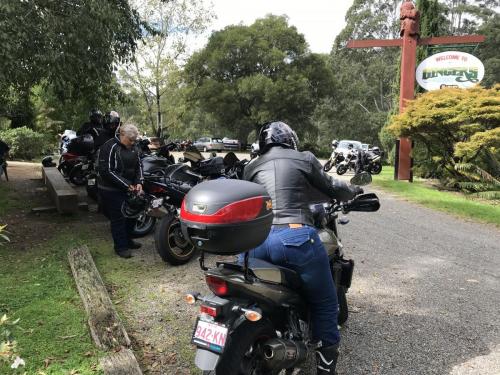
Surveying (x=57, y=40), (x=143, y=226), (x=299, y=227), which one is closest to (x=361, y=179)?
(x=299, y=227)

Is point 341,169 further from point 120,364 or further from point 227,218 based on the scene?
point 227,218

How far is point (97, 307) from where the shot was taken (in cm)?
406

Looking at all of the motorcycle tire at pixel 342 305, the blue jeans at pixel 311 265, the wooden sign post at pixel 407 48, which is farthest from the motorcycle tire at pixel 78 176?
the wooden sign post at pixel 407 48

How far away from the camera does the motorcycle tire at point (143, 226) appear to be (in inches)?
281

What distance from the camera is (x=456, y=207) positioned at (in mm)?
10641

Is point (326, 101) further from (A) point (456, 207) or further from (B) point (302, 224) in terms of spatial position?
(B) point (302, 224)

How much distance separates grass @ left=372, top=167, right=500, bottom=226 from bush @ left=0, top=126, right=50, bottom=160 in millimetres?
14706

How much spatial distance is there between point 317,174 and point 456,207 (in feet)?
28.8

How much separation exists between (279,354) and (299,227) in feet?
2.51

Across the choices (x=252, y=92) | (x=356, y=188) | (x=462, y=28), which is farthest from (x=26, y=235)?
(x=462, y=28)

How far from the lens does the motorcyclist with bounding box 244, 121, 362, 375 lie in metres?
2.83

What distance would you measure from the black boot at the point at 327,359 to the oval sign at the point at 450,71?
1445cm

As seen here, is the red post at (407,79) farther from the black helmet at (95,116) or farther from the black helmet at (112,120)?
the black helmet at (112,120)

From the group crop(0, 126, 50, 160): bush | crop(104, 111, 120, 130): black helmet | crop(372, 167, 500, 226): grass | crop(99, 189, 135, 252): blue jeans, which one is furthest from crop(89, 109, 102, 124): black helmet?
crop(0, 126, 50, 160): bush
